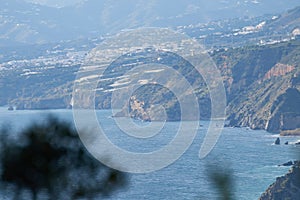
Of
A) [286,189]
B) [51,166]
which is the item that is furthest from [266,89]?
[51,166]

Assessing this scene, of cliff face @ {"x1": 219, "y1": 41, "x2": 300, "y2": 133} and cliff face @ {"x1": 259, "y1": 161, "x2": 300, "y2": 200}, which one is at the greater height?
cliff face @ {"x1": 219, "y1": 41, "x2": 300, "y2": 133}

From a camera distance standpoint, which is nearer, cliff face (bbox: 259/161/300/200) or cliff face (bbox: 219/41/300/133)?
cliff face (bbox: 259/161/300/200)

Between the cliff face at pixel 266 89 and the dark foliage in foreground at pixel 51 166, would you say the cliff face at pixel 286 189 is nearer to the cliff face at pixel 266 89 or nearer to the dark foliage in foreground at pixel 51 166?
the dark foliage in foreground at pixel 51 166

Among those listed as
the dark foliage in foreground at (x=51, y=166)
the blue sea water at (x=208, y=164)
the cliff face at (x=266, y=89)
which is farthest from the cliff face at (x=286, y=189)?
the cliff face at (x=266, y=89)

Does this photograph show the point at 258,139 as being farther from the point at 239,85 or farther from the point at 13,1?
the point at 13,1

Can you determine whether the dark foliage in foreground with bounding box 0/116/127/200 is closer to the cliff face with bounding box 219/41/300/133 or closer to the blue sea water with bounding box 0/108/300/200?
the blue sea water with bounding box 0/108/300/200

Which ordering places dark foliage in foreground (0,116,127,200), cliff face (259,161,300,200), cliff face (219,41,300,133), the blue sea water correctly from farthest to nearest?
cliff face (219,41,300,133)
the blue sea water
cliff face (259,161,300,200)
dark foliage in foreground (0,116,127,200)

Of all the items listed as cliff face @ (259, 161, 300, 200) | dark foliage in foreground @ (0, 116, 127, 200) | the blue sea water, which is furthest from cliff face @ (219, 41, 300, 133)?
dark foliage in foreground @ (0, 116, 127, 200)
